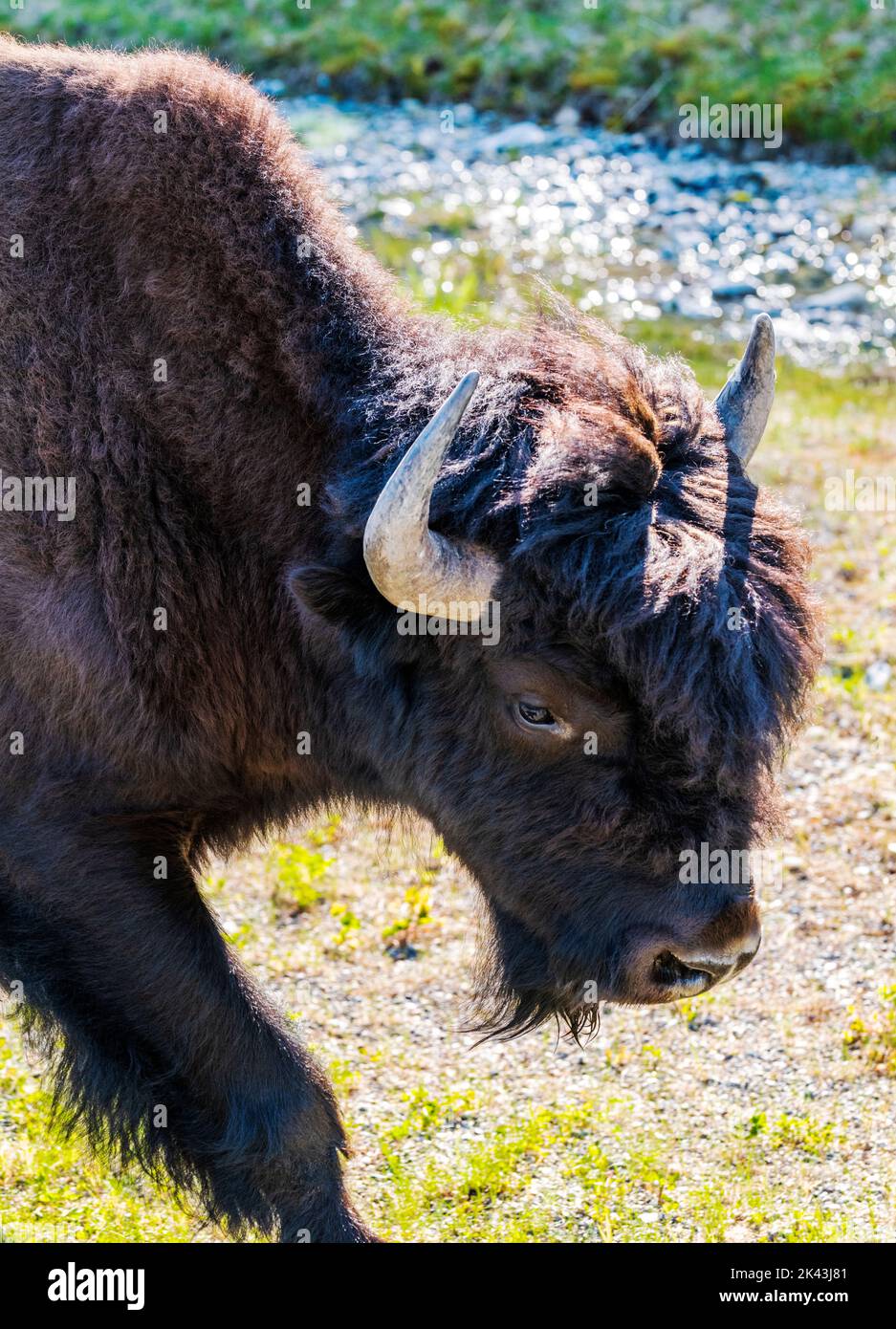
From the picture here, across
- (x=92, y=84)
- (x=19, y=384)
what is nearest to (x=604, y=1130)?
(x=19, y=384)

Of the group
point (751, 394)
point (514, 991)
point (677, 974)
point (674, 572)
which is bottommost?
point (514, 991)

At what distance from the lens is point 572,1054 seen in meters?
5.59

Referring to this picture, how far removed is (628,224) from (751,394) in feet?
41.7

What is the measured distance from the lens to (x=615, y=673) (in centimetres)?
405

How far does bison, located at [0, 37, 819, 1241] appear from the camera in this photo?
4.12 meters

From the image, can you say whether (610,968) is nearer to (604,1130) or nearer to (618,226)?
(604,1130)

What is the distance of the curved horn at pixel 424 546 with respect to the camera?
387cm

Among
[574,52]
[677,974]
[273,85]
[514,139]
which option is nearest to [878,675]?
[677,974]

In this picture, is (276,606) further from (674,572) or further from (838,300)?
(838,300)

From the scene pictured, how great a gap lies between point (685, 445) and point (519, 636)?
0.78 meters

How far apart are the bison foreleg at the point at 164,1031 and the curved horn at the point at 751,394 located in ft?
7.21

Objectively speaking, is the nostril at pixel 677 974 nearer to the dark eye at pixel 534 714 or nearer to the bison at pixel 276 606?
the bison at pixel 276 606

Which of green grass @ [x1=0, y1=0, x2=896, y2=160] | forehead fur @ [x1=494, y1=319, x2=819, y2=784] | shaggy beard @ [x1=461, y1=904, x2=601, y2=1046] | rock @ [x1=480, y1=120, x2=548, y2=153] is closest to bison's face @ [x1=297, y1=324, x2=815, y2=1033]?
forehead fur @ [x1=494, y1=319, x2=819, y2=784]

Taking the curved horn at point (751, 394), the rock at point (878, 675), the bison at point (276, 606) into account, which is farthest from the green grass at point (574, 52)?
the bison at point (276, 606)
